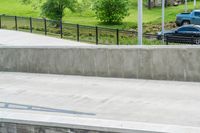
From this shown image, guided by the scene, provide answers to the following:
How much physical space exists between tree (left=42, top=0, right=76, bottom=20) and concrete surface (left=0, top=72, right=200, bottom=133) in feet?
62.3

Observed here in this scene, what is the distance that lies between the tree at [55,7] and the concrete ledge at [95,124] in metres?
26.6

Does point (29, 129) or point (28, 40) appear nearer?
point (29, 129)

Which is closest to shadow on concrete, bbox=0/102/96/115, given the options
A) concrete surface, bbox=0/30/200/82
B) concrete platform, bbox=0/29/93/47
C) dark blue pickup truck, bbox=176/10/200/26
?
concrete surface, bbox=0/30/200/82

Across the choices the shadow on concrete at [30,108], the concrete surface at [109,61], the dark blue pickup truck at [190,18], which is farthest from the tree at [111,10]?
the shadow on concrete at [30,108]

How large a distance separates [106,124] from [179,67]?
680 cm

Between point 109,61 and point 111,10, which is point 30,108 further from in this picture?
point 111,10

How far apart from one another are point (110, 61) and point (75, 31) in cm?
1055

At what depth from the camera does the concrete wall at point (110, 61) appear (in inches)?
624

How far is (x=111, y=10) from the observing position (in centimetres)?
4322

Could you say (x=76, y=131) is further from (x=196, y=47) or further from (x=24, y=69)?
(x=24, y=69)

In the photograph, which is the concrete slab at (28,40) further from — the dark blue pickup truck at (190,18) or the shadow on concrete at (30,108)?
the dark blue pickup truck at (190,18)

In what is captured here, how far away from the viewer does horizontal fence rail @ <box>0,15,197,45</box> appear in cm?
2458

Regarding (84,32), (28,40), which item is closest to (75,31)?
(84,32)

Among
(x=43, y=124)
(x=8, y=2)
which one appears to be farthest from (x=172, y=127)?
(x=8, y=2)
